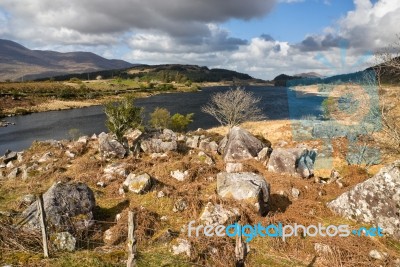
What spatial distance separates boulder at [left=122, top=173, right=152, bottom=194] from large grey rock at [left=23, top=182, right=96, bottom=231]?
10.4ft

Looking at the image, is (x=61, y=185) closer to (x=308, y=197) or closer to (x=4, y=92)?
(x=308, y=197)

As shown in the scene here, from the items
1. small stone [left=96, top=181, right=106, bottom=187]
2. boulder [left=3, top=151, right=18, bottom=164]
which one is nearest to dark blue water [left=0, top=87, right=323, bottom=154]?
boulder [left=3, top=151, right=18, bottom=164]

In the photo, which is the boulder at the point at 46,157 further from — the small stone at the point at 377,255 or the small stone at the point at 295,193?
the small stone at the point at 377,255

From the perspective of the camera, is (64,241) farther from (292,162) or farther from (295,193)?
(292,162)

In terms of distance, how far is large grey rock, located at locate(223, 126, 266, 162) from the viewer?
27062 millimetres

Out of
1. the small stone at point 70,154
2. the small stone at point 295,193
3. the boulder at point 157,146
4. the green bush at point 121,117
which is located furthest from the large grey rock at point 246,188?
the small stone at point 70,154

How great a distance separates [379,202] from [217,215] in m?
8.42

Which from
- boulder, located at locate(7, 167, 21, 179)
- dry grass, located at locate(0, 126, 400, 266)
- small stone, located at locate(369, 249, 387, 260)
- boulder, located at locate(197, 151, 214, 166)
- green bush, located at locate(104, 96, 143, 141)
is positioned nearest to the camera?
dry grass, located at locate(0, 126, 400, 266)

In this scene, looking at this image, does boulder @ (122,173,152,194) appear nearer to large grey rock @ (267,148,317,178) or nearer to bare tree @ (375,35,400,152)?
large grey rock @ (267,148,317,178)

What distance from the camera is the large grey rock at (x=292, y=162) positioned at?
22875 millimetres

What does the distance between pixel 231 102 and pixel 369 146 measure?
26918 millimetres

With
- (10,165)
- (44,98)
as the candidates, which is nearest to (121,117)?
(10,165)

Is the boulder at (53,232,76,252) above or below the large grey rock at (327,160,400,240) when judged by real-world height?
below

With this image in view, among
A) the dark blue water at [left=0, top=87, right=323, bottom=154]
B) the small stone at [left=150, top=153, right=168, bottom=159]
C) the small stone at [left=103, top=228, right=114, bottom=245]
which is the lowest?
the dark blue water at [left=0, top=87, right=323, bottom=154]
